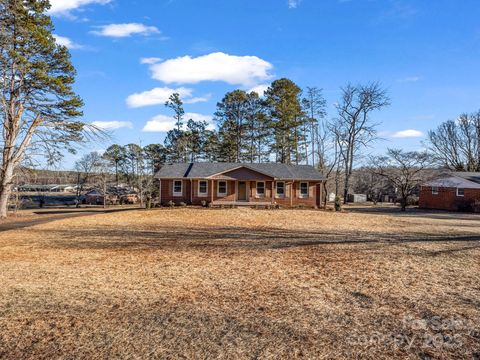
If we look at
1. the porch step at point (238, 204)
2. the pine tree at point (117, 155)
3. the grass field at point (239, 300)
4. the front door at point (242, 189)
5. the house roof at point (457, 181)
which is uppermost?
the pine tree at point (117, 155)

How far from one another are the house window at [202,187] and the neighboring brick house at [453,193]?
909 inches

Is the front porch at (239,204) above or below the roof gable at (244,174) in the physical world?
below

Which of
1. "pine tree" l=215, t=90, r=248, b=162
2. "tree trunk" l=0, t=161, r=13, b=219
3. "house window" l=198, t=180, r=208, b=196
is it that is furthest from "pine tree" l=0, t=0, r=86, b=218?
"pine tree" l=215, t=90, r=248, b=162

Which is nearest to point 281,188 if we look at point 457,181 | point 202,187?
point 202,187

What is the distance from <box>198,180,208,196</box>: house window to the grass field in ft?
57.1

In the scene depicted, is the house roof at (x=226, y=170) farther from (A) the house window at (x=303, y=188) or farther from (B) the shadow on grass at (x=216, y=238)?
(B) the shadow on grass at (x=216, y=238)

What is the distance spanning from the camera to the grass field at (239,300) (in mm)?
4008

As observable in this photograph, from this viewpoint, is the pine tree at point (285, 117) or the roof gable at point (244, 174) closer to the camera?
the roof gable at point (244, 174)

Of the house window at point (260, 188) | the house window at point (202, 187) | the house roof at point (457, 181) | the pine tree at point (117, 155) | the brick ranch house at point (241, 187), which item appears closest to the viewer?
the brick ranch house at point (241, 187)

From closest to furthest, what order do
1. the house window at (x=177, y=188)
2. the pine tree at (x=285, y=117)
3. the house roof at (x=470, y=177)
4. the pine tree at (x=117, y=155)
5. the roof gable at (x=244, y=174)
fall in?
the roof gable at (x=244, y=174) < the house window at (x=177, y=188) < the house roof at (x=470, y=177) < the pine tree at (x=285, y=117) < the pine tree at (x=117, y=155)

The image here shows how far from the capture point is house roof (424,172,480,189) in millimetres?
31158

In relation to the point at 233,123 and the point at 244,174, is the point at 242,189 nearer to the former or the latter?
the point at 244,174

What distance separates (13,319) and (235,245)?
723cm

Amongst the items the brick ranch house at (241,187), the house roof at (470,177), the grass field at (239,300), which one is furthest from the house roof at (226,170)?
the grass field at (239,300)
